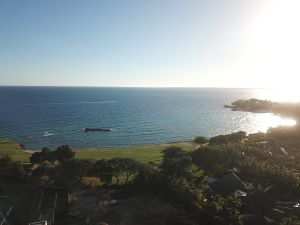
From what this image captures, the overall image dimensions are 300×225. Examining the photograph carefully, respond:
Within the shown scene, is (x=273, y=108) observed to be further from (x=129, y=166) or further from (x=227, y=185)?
(x=129, y=166)

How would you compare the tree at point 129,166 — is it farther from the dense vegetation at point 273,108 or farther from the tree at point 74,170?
the dense vegetation at point 273,108

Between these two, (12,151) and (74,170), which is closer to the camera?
(74,170)

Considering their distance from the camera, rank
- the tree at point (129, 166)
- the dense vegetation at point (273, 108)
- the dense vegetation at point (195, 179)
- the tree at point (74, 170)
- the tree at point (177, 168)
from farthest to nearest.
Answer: the dense vegetation at point (273, 108) → the tree at point (129, 166) → the tree at point (177, 168) → the tree at point (74, 170) → the dense vegetation at point (195, 179)

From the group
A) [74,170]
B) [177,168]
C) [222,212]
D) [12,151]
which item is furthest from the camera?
[12,151]

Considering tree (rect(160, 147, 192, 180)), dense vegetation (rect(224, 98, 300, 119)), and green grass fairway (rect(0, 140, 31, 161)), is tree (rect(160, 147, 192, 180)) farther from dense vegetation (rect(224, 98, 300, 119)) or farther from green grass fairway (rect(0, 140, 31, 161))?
dense vegetation (rect(224, 98, 300, 119))

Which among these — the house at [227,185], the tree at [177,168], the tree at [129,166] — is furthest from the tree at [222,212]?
the tree at [129,166]

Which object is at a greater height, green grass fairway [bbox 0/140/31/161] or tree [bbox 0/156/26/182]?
tree [bbox 0/156/26/182]

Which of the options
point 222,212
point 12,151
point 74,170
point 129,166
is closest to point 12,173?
point 74,170

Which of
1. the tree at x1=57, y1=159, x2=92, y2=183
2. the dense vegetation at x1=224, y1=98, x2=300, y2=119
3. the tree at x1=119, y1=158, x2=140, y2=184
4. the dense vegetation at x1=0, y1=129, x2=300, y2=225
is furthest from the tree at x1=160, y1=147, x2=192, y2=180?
the dense vegetation at x1=224, y1=98, x2=300, y2=119

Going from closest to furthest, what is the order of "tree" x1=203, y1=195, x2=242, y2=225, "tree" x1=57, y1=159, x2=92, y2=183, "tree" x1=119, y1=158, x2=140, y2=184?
"tree" x1=203, y1=195, x2=242, y2=225
"tree" x1=57, y1=159, x2=92, y2=183
"tree" x1=119, y1=158, x2=140, y2=184
